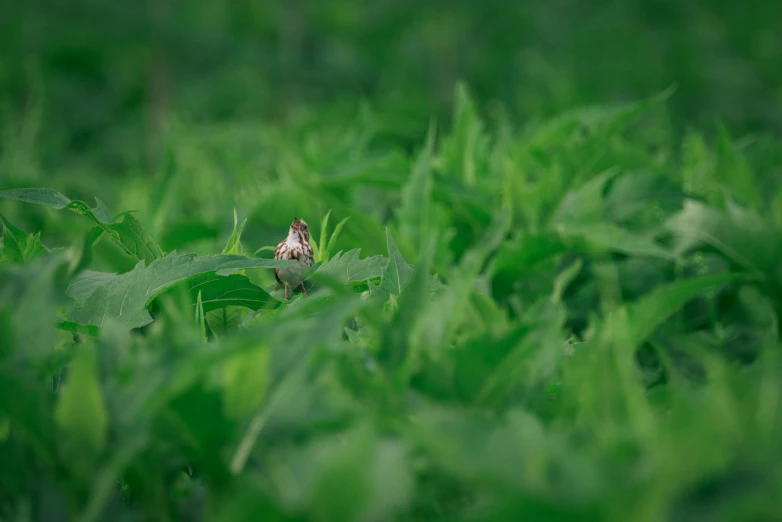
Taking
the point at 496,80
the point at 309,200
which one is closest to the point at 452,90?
the point at 496,80

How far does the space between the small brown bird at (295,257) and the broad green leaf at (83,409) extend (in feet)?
1.97

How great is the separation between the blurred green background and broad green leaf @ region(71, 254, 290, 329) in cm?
466

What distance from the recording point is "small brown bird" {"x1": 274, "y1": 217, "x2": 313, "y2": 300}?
4.81 feet

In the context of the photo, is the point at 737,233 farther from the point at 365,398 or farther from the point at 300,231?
the point at 365,398

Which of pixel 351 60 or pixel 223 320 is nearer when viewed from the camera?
pixel 223 320

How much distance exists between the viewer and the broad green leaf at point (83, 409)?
87 centimetres

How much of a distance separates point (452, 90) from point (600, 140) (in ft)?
19.5

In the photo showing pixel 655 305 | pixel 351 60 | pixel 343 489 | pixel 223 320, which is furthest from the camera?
pixel 351 60

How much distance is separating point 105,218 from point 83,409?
60cm

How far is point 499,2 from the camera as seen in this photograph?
7.49 m

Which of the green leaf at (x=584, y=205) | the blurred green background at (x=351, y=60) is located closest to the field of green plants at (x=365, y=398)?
the green leaf at (x=584, y=205)

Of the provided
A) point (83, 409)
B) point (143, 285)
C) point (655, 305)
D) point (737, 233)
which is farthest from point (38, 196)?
point (737, 233)

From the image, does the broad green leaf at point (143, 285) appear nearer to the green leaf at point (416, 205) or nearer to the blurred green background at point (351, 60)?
the green leaf at point (416, 205)

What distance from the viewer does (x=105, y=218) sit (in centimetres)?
141
